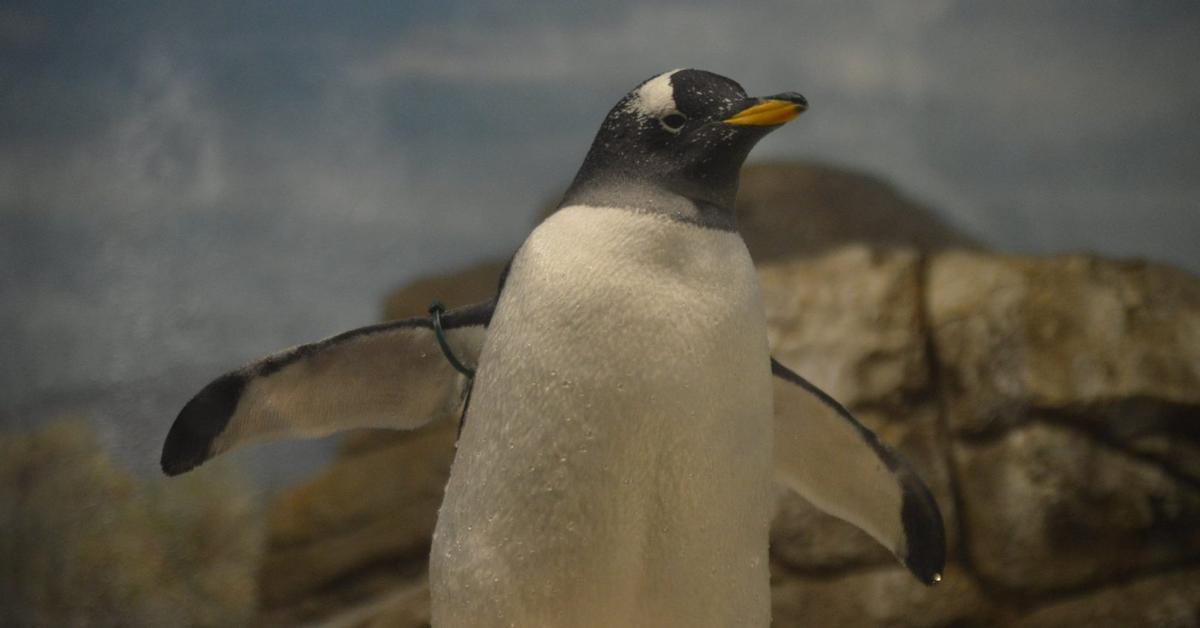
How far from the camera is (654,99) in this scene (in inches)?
39.5

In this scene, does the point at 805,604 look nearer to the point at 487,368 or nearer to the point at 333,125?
the point at 487,368

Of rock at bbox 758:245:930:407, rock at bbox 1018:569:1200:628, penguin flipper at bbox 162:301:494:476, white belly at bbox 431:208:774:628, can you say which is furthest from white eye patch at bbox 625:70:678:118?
rock at bbox 1018:569:1200:628

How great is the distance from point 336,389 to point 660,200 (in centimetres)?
45

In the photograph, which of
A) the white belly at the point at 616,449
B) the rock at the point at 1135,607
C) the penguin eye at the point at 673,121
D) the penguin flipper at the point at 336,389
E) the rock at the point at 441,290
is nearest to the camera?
the white belly at the point at 616,449

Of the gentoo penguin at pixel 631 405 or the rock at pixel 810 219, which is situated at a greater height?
the gentoo penguin at pixel 631 405

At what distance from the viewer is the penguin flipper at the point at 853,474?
116cm

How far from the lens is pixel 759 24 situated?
1.92 meters

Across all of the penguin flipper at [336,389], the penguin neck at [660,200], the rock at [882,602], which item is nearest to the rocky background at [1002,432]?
the rock at [882,602]

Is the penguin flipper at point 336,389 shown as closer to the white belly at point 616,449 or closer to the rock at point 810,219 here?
the white belly at point 616,449

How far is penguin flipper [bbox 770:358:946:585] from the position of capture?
3.80 feet

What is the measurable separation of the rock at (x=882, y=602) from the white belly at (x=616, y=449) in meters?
0.65

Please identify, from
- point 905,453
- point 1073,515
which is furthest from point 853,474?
point 1073,515

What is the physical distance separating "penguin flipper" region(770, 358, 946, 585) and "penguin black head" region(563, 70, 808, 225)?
280mm

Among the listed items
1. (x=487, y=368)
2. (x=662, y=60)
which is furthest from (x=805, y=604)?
(x=662, y=60)
